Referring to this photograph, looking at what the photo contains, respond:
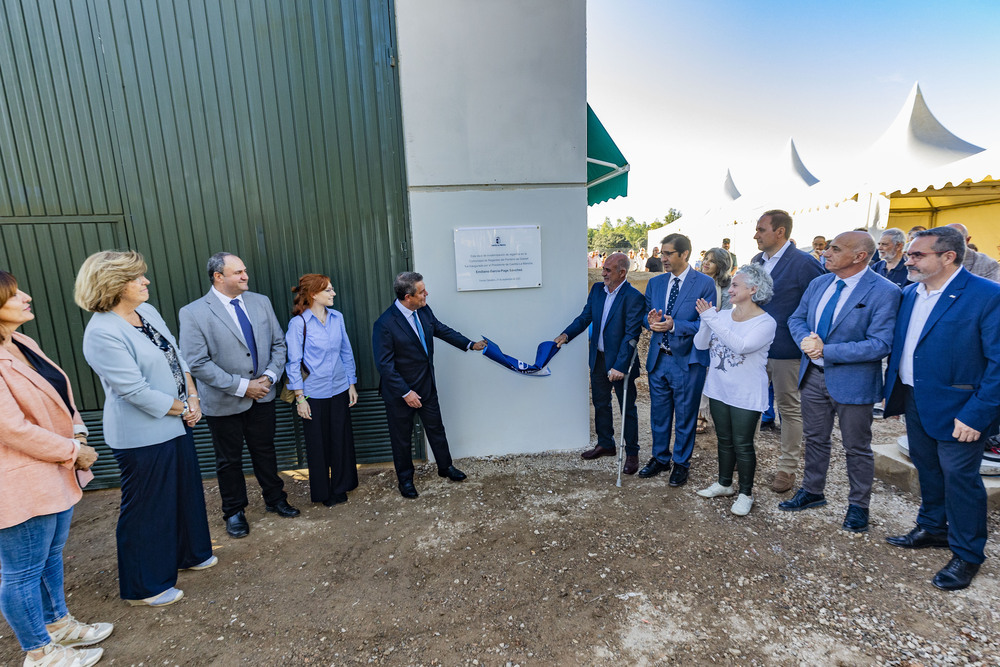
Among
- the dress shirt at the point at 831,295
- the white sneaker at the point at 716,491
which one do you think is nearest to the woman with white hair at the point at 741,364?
the white sneaker at the point at 716,491

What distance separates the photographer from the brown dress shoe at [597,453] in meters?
4.61

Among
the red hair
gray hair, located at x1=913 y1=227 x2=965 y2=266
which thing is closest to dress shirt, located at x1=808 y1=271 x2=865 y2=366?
gray hair, located at x1=913 y1=227 x2=965 y2=266

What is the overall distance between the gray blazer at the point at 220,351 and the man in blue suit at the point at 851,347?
153 inches

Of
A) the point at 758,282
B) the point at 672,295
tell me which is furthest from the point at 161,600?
the point at 758,282

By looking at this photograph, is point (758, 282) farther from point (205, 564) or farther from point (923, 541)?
point (205, 564)

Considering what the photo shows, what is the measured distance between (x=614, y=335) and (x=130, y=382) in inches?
134

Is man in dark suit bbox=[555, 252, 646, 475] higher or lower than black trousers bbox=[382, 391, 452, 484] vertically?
higher

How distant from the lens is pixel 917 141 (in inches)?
400

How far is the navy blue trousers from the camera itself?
8.39 feet

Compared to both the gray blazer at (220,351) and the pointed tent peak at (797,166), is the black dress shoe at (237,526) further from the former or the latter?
the pointed tent peak at (797,166)

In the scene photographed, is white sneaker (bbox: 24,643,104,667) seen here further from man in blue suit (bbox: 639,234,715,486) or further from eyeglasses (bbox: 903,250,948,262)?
eyeglasses (bbox: 903,250,948,262)

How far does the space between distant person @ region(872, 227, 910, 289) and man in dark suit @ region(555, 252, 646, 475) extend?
9.86 feet

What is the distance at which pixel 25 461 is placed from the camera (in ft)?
6.75

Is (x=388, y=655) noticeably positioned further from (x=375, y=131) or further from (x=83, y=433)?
(x=375, y=131)
